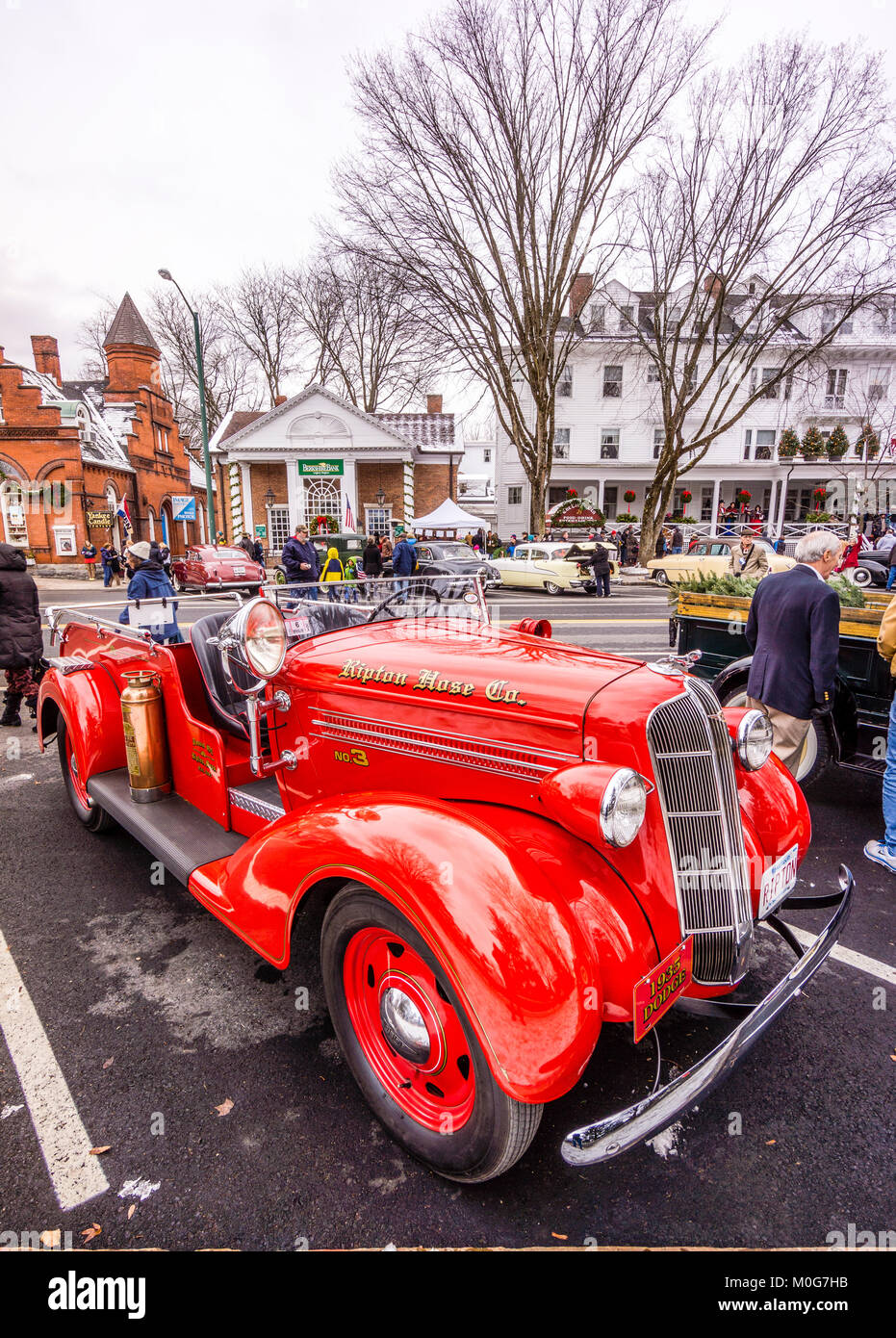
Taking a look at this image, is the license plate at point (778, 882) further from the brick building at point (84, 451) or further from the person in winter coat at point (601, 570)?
the brick building at point (84, 451)

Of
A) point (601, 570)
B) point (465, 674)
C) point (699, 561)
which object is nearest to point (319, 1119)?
point (465, 674)

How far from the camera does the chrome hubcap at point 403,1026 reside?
2.12 metres

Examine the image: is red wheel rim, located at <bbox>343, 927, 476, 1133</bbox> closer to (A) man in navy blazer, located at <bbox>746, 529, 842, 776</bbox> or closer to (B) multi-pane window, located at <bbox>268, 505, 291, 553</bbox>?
(A) man in navy blazer, located at <bbox>746, 529, 842, 776</bbox>

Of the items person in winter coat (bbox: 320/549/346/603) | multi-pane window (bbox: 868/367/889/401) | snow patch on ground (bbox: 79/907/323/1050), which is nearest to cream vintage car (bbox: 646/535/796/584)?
person in winter coat (bbox: 320/549/346/603)

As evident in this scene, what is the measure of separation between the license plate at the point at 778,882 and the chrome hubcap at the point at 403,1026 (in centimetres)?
127

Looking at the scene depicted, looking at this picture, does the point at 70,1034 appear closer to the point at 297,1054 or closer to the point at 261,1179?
the point at 297,1054

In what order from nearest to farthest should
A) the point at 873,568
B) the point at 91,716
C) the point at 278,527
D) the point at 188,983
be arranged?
the point at 188,983
the point at 91,716
the point at 873,568
the point at 278,527

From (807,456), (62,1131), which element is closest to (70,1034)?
(62,1131)

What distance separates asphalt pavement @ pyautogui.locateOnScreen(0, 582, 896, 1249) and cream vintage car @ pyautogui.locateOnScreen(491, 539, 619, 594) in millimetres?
16647

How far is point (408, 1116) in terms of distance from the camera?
6.97 feet

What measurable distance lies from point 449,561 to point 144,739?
15.7 meters

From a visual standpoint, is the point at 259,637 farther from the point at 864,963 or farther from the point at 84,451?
the point at 84,451

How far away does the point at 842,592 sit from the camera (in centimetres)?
532

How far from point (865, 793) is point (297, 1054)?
463 cm
